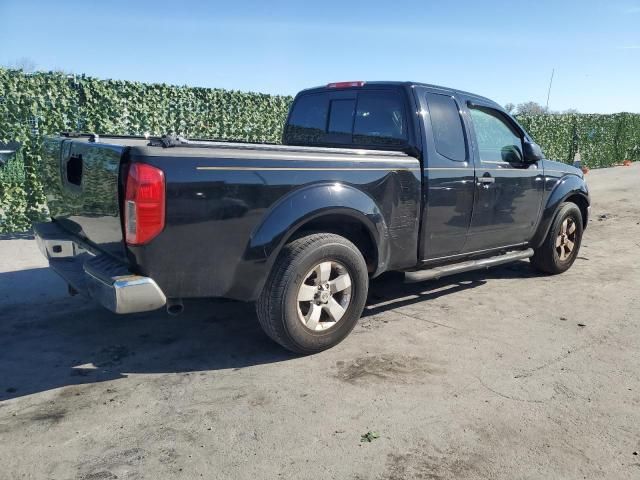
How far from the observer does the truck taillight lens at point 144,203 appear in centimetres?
306

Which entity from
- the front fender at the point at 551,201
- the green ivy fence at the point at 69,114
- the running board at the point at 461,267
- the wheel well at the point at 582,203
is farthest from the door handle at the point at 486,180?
the green ivy fence at the point at 69,114

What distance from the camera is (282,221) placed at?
11.8 ft

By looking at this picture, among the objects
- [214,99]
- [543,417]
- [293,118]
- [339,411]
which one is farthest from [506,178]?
[214,99]

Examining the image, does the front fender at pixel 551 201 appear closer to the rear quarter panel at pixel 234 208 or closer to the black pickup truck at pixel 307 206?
the black pickup truck at pixel 307 206

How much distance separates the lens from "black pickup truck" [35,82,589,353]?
3199mm

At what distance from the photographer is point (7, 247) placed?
6.80m

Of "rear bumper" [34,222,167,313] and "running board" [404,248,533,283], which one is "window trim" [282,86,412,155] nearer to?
"running board" [404,248,533,283]

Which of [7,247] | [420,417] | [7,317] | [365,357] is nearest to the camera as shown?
[420,417]

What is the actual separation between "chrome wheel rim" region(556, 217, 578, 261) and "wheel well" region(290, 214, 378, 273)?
3.08 meters

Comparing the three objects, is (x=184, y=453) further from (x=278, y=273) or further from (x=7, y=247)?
(x=7, y=247)

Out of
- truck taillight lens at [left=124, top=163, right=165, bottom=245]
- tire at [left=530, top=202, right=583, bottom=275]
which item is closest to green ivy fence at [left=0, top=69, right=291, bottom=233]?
tire at [left=530, top=202, right=583, bottom=275]

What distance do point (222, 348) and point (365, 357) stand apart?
1.10 meters

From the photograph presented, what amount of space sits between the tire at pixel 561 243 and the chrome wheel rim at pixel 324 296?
3.27 m

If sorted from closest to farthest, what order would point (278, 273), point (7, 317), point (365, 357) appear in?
point (278, 273) → point (365, 357) → point (7, 317)
